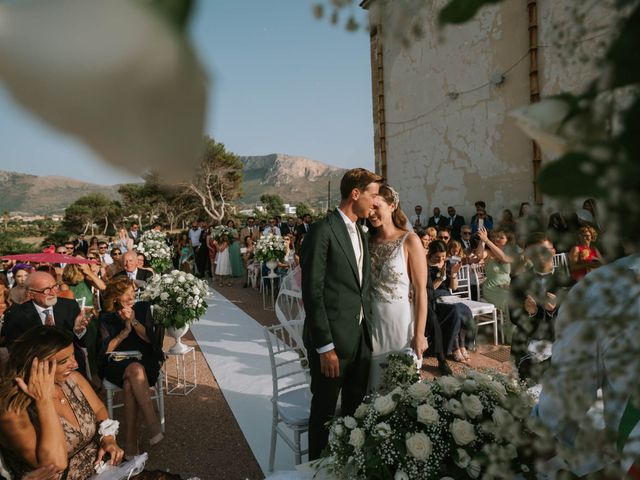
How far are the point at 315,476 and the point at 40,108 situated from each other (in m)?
1.81

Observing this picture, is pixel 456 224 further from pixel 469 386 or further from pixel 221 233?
pixel 469 386

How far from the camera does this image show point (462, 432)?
1473mm

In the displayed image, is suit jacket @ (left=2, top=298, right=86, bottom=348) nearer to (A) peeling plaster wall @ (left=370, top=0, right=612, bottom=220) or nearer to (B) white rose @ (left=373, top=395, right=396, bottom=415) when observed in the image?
(B) white rose @ (left=373, top=395, right=396, bottom=415)

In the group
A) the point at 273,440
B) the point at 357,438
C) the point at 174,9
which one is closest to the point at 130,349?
the point at 273,440

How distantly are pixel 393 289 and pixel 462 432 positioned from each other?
1.55 metres

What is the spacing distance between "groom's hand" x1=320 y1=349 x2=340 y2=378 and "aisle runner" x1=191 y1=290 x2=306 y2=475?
1.23 meters

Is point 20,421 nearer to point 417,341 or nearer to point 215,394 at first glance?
point 417,341

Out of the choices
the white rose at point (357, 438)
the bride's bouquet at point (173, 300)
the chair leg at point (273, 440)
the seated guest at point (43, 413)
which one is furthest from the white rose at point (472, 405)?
the bride's bouquet at point (173, 300)

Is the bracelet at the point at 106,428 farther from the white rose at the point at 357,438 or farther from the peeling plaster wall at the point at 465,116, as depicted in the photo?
the peeling plaster wall at the point at 465,116

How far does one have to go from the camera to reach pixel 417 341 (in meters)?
3.01

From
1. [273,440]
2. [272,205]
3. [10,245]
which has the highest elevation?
[272,205]

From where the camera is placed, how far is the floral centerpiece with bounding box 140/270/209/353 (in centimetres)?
474

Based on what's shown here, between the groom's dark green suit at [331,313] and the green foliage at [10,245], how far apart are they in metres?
13.2

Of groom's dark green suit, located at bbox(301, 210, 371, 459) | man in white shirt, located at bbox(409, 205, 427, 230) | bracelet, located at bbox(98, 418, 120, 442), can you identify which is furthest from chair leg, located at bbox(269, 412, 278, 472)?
man in white shirt, located at bbox(409, 205, 427, 230)
